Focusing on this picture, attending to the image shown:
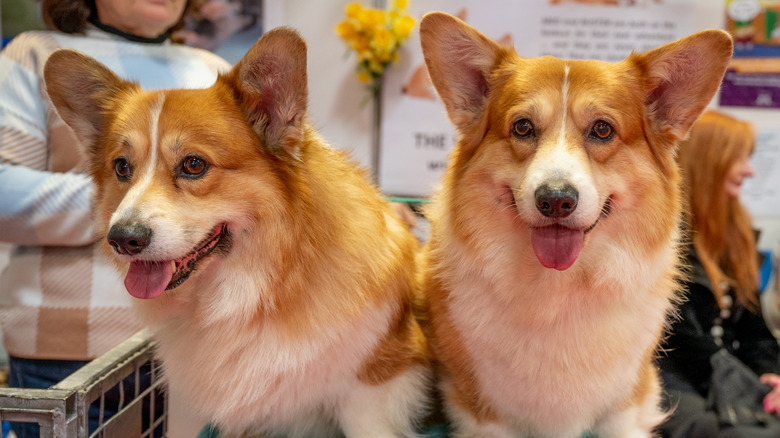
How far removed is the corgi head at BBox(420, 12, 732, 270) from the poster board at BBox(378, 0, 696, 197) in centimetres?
177

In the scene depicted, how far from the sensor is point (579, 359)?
121cm

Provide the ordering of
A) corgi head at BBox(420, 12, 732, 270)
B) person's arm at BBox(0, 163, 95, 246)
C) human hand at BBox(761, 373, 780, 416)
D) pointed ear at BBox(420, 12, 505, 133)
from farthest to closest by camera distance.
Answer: human hand at BBox(761, 373, 780, 416)
person's arm at BBox(0, 163, 95, 246)
pointed ear at BBox(420, 12, 505, 133)
corgi head at BBox(420, 12, 732, 270)

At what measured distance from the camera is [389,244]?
1344 millimetres

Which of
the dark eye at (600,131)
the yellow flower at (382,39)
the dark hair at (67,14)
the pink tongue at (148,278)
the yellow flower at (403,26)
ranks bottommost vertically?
the pink tongue at (148,278)

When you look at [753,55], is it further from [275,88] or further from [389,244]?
[275,88]

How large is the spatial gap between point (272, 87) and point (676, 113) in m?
0.91

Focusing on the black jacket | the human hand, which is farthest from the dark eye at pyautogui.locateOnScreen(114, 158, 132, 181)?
the human hand

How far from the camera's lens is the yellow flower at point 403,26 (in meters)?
2.97

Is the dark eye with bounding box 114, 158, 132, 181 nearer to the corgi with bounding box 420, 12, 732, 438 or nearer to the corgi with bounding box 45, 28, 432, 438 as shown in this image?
the corgi with bounding box 45, 28, 432, 438

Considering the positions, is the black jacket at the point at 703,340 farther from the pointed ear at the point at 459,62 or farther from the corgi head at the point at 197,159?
the corgi head at the point at 197,159

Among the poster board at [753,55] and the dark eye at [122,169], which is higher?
the poster board at [753,55]

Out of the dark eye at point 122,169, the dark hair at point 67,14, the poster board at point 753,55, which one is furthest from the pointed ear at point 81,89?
the poster board at point 753,55

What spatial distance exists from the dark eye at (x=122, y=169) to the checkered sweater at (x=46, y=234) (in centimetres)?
49

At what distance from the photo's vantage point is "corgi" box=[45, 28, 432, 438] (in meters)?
1.15
